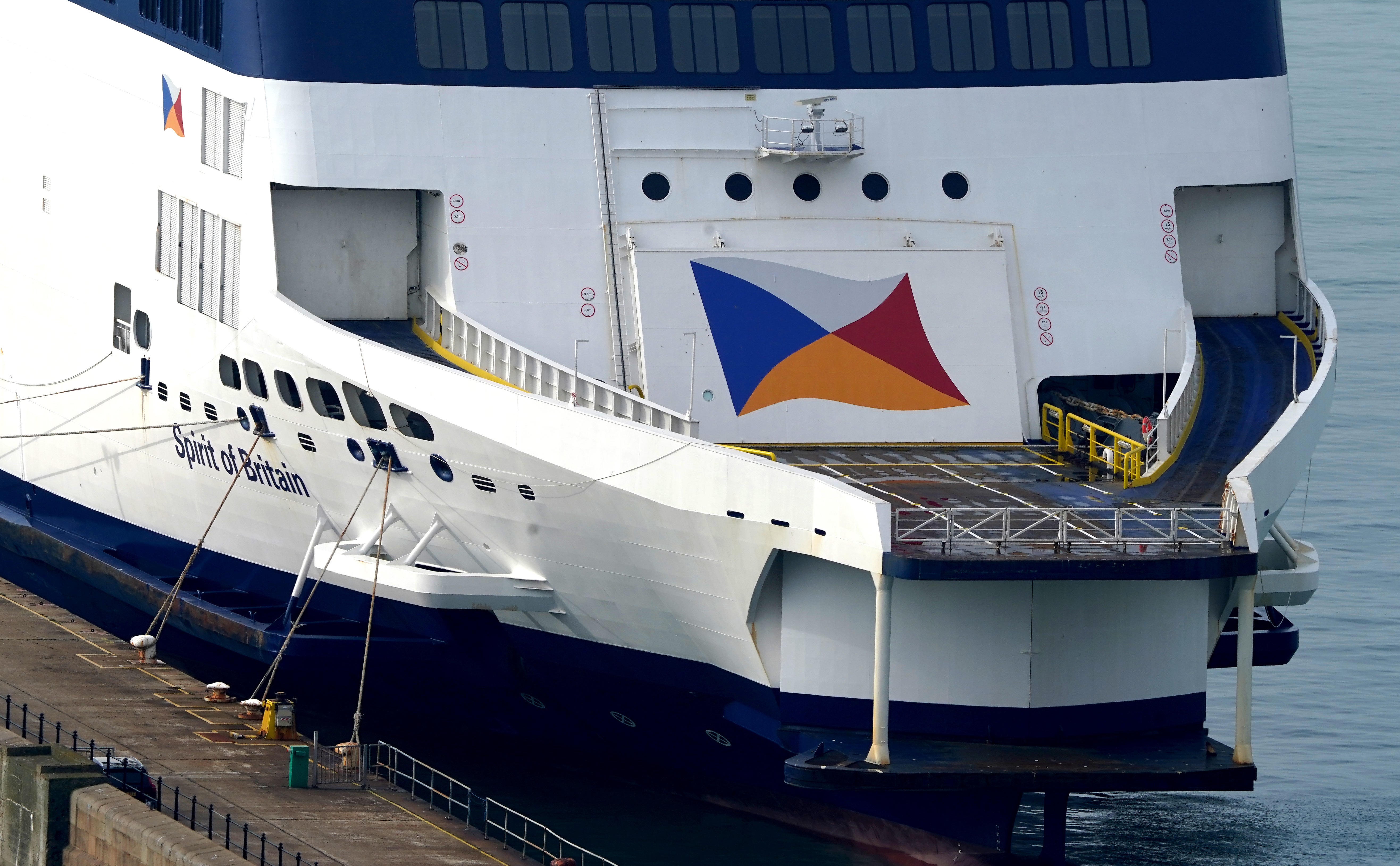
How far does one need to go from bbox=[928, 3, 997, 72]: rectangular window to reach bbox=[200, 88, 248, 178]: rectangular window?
8581 millimetres

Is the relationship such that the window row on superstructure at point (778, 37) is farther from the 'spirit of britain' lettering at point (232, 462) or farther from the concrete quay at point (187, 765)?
the concrete quay at point (187, 765)

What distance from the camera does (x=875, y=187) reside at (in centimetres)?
2927

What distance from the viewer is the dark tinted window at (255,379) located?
27.7m

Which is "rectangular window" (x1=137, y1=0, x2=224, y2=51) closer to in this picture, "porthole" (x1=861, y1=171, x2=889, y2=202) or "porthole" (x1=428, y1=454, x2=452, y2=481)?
"porthole" (x1=428, y1=454, x2=452, y2=481)

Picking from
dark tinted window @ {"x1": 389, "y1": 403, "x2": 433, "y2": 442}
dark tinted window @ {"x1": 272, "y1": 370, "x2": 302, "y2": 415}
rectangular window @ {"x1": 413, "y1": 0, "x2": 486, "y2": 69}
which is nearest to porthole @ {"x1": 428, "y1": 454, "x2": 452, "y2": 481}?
dark tinted window @ {"x1": 389, "y1": 403, "x2": 433, "y2": 442}

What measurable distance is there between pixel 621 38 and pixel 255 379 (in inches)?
239

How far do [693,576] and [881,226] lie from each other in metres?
6.42

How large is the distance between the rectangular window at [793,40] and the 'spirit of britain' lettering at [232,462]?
7.66 meters

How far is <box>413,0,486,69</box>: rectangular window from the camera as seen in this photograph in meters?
28.1

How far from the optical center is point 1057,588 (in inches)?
947

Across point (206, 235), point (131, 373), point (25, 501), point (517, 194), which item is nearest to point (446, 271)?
point (517, 194)

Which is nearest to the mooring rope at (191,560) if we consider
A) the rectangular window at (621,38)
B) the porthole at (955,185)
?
the rectangular window at (621,38)

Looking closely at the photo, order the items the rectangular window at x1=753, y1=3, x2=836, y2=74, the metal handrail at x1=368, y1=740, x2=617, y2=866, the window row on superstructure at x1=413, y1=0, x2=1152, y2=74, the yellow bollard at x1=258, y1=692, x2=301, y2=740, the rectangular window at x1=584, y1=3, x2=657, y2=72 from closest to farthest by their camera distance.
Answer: the metal handrail at x1=368, y1=740, x2=617, y2=866 < the yellow bollard at x1=258, y1=692, x2=301, y2=740 < the window row on superstructure at x1=413, y1=0, x2=1152, y2=74 < the rectangular window at x1=584, y1=3, x2=657, y2=72 < the rectangular window at x1=753, y1=3, x2=836, y2=74

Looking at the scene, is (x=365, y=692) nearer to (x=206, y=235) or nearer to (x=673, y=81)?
(x=206, y=235)
